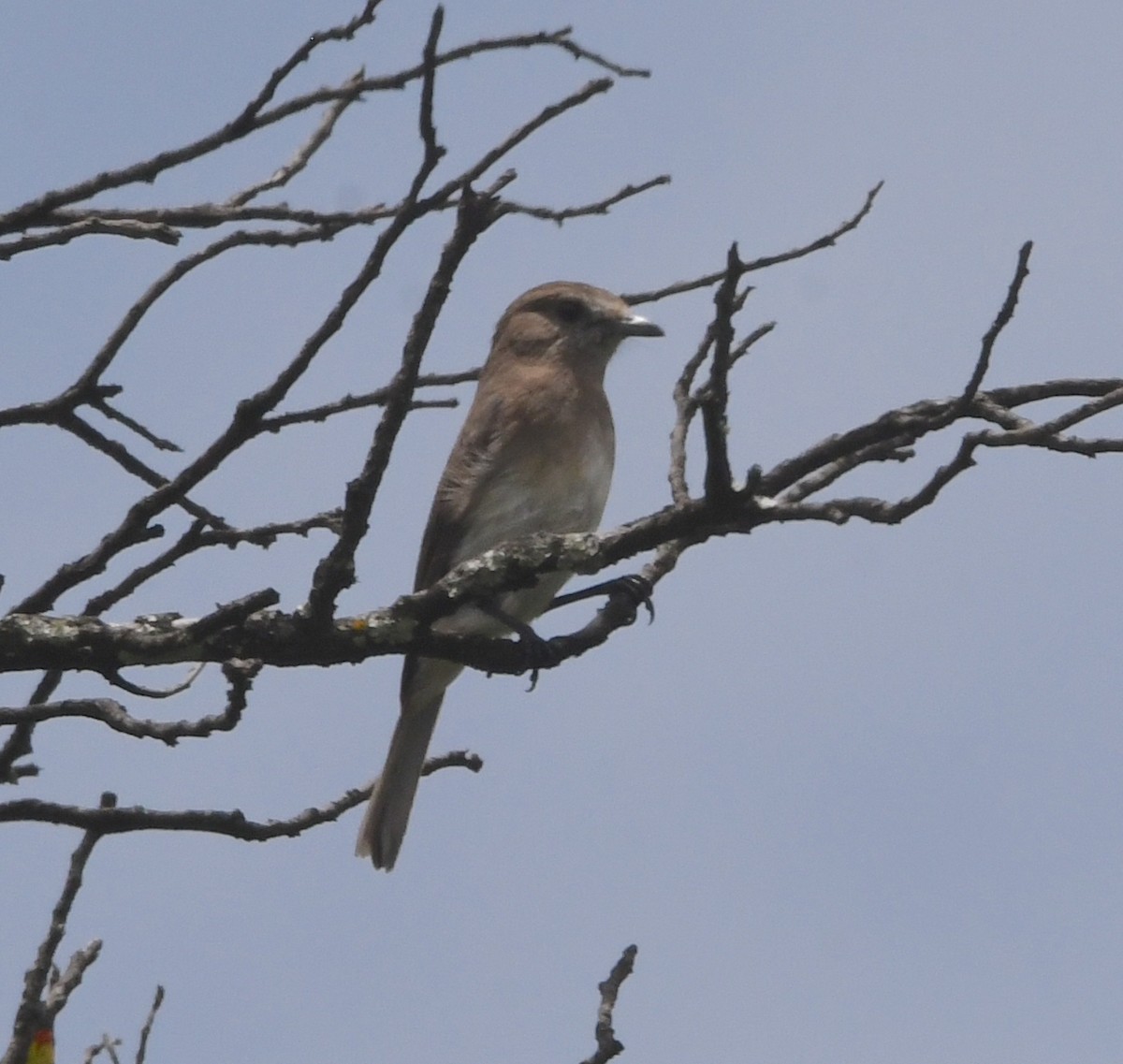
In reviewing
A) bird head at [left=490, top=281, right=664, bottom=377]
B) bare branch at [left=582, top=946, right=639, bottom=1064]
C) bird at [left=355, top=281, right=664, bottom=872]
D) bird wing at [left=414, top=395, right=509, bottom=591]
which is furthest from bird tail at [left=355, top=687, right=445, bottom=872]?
bare branch at [left=582, top=946, right=639, bottom=1064]

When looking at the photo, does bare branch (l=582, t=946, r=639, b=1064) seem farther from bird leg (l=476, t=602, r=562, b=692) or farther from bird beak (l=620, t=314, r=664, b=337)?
bird beak (l=620, t=314, r=664, b=337)

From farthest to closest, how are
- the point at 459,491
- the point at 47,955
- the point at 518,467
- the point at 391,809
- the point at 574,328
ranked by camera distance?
the point at 574,328, the point at 391,809, the point at 459,491, the point at 518,467, the point at 47,955

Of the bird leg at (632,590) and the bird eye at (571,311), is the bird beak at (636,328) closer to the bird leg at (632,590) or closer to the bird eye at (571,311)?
the bird eye at (571,311)

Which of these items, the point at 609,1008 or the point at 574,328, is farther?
the point at 574,328

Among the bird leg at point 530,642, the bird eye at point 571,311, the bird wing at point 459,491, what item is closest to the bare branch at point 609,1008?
the bird leg at point 530,642

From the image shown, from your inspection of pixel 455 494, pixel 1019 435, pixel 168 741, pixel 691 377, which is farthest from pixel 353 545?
pixel 455 494

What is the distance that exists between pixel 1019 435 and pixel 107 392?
230 cm

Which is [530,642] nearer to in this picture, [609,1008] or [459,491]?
[609,1008]

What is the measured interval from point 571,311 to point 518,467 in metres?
1.10

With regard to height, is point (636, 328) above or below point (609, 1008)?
above

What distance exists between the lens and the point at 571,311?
7.35 meters

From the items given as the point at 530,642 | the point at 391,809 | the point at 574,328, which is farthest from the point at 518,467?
the point at 530,642

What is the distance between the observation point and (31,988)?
4066 mm

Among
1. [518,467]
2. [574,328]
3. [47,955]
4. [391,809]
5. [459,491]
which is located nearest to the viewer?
[47,955]
